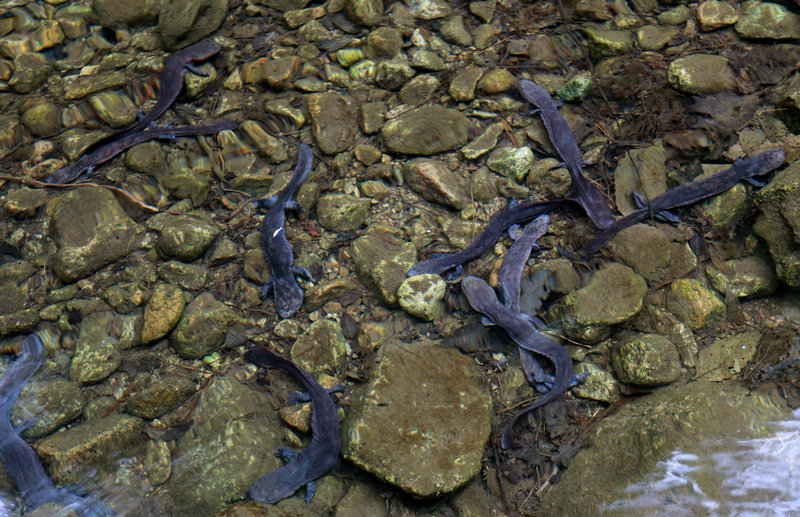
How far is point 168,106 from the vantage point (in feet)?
18.9

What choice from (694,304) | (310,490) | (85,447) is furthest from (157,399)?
(694,304)

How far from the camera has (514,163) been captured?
4906 millimetres

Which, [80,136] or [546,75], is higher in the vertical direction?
[546,75]

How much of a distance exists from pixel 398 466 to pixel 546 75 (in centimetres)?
423

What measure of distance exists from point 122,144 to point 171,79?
37.1 inches

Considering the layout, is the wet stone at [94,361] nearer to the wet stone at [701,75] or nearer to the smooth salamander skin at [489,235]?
the smooth salamander skin at [489,235]

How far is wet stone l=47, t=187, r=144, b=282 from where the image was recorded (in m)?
4.68

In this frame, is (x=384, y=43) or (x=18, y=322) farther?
(x=384, y=43)

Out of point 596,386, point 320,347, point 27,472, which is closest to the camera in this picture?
point 27,472

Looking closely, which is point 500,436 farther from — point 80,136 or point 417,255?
point 80,136

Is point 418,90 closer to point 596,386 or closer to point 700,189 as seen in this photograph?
point 700,189

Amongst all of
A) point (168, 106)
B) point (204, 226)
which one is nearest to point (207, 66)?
point (168, 106)

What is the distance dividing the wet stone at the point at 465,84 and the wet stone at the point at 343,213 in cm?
152

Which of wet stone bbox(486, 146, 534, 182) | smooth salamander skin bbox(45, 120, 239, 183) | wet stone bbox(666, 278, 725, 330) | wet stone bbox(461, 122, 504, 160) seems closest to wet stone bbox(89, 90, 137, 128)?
smooth salamander skin bbox(45, 120, 239, 183)
